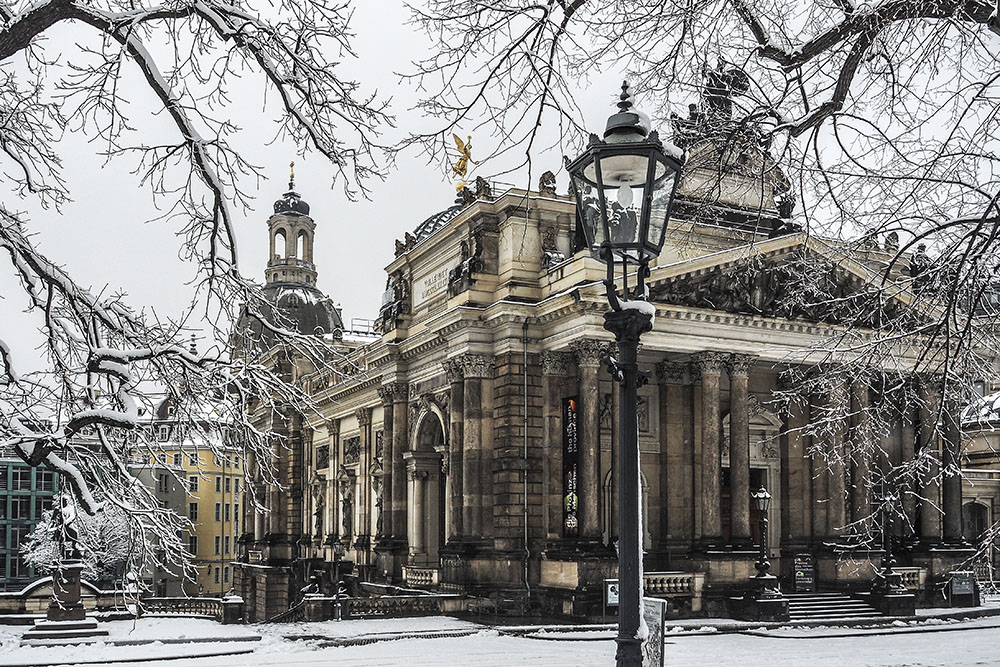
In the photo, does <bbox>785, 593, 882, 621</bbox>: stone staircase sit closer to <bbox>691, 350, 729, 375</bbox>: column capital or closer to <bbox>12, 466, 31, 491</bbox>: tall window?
<bbox>691, 350, 729, 375</bbox>: column capital

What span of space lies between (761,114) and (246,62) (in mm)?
4660

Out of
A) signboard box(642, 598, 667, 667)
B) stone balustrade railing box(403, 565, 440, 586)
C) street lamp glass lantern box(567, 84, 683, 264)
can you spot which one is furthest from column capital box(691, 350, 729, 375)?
street lamp glass lantern box(567, 84, 683, 264)

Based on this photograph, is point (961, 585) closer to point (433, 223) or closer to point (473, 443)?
point (473, 443)

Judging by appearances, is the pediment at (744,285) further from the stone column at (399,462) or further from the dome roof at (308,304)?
the dome roof at (308,304)

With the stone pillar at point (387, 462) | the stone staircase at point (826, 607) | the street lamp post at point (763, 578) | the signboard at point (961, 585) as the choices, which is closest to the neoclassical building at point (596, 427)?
the stone pillar at point (387, 462)

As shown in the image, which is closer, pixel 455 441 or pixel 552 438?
pixel 552 438

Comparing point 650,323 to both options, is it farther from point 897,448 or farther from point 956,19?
point 897,448

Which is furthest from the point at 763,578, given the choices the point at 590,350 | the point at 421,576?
the point at 421,576

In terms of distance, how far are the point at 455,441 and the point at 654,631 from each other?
30.0m

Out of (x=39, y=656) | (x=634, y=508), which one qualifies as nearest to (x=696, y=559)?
(x=39, y=656)

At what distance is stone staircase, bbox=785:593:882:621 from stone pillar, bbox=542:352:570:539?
307 inches

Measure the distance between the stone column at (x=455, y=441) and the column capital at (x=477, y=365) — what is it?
0.56 metres

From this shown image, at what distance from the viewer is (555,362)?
38.2m

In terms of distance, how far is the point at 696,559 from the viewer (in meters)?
36.9
